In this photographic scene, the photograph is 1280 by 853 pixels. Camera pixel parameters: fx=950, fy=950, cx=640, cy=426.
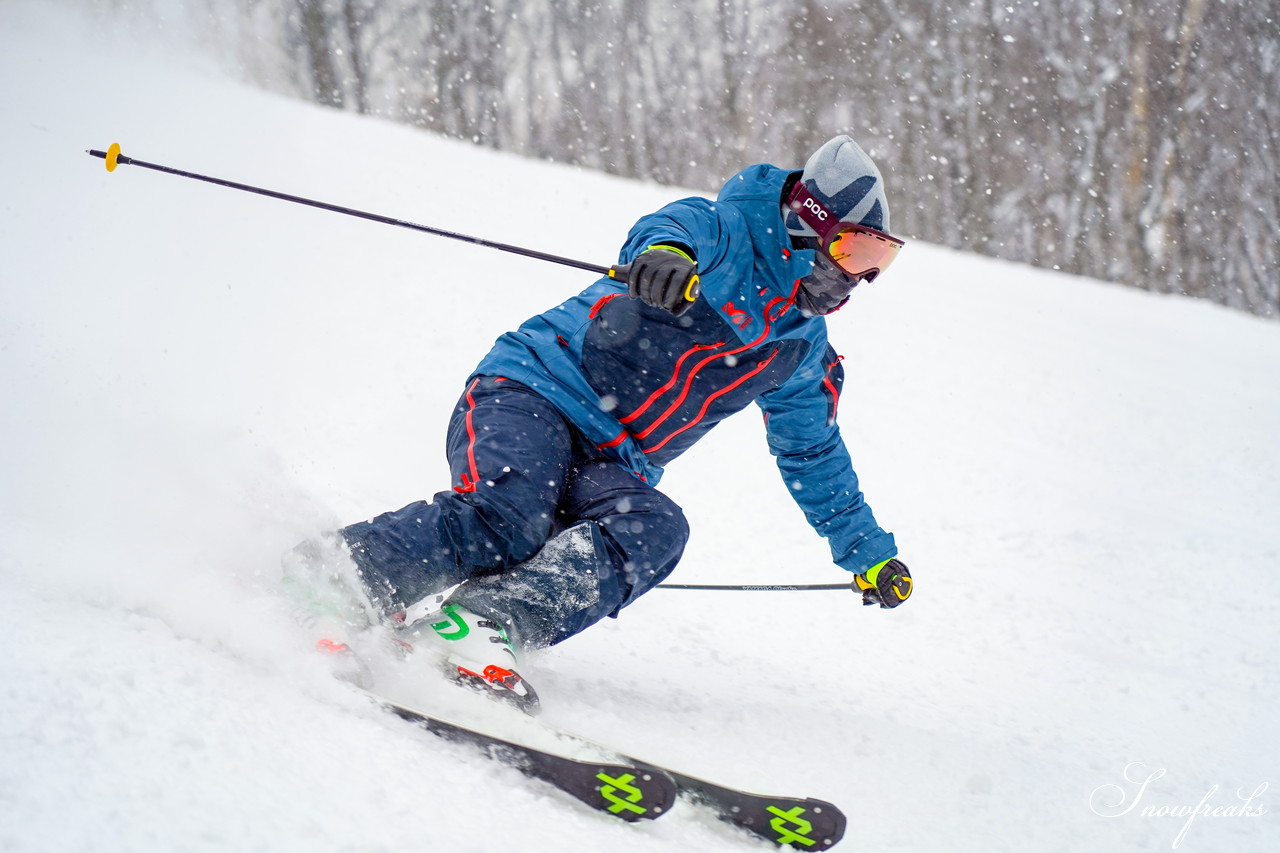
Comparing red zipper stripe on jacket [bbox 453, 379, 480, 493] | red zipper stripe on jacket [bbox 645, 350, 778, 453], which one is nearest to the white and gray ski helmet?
red zipper stripe on jacket [bbox 645, 350, 778, 453]

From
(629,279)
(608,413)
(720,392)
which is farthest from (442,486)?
(629,279)

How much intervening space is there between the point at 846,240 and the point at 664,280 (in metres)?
0.60

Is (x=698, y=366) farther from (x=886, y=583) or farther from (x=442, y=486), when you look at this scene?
(x=442, y=486)

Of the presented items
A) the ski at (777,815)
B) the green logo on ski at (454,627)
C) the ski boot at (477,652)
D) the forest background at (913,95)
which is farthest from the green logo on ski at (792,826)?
the forest background at (913,95)

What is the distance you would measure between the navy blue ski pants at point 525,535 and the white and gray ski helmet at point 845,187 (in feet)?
2.76

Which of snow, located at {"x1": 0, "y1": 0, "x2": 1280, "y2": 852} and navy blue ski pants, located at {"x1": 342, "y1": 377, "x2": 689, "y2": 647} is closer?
snow, located at {"x1": 0, "y1": 0, "x2": 1280, "y2": 852}

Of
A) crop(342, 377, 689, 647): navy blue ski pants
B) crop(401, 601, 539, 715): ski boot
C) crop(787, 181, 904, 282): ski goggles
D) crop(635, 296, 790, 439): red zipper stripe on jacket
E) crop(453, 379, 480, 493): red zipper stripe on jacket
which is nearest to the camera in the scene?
crop(401, 601, 539, 715): ski boot

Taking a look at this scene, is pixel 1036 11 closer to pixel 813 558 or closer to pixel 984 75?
pixel 984 75

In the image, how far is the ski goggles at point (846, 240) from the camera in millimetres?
2395

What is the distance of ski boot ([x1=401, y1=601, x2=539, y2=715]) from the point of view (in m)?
2.02

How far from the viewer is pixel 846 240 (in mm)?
2400

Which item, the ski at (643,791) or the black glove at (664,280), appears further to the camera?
the black glove at (664,280)

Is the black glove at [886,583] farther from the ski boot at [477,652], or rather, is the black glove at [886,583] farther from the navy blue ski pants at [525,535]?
the ski boot at [477,652]

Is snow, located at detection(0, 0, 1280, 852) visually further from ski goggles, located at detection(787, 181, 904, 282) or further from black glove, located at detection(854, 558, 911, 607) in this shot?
ski goggles, located at detection(787, 181, 904, 282)
